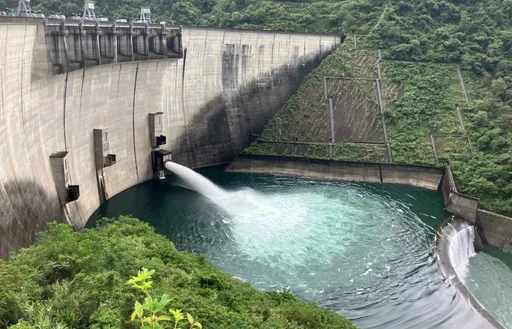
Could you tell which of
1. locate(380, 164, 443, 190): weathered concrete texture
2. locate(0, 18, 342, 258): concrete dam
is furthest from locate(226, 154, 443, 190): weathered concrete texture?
locate(0, 18, 342, 258): concrete dam

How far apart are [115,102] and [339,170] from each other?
16.5 metres

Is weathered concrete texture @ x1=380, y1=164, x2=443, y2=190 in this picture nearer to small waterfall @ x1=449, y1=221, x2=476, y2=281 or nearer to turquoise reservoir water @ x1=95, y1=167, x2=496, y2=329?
turquoise reservoir water @ x1=95, y1=167, x2=496, y2=329

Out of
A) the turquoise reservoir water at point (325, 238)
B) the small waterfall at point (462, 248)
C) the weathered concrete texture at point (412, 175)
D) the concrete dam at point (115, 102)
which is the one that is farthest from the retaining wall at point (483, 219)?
the concrete dam at point (115, 102)

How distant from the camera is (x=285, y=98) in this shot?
37188mm

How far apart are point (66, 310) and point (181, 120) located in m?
24.6

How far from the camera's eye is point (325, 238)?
22.7m

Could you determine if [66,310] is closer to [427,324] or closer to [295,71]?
[427,324]

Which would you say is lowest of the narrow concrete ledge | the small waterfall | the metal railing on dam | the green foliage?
the small waterfall

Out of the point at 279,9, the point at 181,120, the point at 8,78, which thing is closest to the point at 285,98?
the point at 181,120

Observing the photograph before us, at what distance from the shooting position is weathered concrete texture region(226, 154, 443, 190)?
3181cm

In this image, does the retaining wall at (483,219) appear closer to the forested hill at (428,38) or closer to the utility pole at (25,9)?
the forested hill at (428,38)

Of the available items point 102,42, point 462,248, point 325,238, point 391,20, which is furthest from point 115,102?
point 391,20

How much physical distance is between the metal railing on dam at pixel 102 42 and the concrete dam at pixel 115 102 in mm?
59

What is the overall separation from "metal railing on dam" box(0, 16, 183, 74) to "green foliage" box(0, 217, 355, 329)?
10.4 m
